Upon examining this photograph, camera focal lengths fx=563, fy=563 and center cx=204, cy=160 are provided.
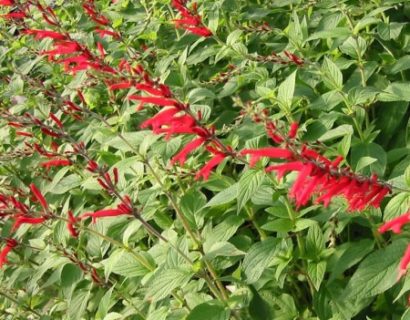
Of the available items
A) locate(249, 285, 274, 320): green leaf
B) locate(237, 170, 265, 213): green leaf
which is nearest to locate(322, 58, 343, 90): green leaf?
locate(237, 170, 265, 213): green leaf

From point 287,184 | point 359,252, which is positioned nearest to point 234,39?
point 287,184

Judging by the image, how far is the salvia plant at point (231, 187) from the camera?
234cm

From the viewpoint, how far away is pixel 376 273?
91.5 inches

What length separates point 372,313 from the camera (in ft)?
8.88

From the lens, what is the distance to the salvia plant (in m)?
2.34

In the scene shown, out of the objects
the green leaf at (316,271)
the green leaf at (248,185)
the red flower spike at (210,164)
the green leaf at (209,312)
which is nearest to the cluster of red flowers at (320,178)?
the red flower spike at (210,164)

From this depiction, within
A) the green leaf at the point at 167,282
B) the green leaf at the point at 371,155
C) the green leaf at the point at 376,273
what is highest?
the green leaf at the point at 371,155

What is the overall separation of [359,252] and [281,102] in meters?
0.79

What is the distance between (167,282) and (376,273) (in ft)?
2.87

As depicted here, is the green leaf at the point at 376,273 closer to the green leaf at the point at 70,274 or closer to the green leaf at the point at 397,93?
the green leaf at the point at 397,93

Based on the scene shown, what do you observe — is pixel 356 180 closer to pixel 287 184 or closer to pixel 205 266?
pixel 287 184

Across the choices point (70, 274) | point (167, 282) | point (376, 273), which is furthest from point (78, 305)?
point (376, 273)

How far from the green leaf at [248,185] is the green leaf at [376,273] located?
0.56m

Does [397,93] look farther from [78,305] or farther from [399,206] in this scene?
[78,305]
